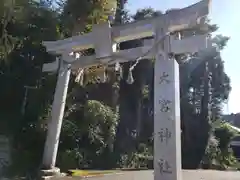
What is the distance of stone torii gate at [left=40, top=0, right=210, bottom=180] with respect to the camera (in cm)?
587

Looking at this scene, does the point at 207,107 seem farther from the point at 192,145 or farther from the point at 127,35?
the point at 127,35

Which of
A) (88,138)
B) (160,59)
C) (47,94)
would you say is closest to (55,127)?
(47,94)

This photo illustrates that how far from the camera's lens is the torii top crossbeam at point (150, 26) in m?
6.43

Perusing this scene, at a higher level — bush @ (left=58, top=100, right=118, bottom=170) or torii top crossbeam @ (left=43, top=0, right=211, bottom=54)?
torii top crossbeam @ (left=43, top=0, right=211, bottom=54)

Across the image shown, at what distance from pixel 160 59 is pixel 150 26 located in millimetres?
1013

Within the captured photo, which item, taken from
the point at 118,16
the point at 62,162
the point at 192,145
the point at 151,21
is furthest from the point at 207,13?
the point at 192,145

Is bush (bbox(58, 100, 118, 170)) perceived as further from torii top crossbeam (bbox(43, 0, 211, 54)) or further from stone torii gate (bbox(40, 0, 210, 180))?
torii top crossbeam (bbox(43, 0, 211, 54))

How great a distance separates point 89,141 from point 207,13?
793 cm

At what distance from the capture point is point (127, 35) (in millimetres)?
7578

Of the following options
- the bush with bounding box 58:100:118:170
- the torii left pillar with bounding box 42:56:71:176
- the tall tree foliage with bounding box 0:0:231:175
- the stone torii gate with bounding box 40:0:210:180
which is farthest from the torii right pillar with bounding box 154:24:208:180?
the bush with bounding box 58:100:118:170

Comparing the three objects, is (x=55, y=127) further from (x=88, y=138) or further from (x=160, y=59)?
(x=88, y=138)

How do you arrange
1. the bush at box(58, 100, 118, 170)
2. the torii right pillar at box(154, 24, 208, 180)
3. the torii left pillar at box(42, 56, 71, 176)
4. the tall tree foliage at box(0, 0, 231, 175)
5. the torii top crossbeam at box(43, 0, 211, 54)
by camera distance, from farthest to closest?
the bush at box(58, 100, 118, 170) → the tall tree foliage at box(0, 0, 231, 175) → the torii left pillar at box(42, 56, 71, 176) → the torii top crossbeam at box(43, 0, 211, 54) → the torii right pillar at box(154, 24, 208, 180)

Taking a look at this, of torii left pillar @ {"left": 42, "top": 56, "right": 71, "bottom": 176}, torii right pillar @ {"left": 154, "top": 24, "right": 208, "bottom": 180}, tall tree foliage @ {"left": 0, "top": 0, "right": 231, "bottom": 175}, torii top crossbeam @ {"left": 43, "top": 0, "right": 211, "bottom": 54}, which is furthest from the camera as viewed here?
tall tree foliage @ {"left": 0, "top": 0, "right": 231, "bottom": 175}

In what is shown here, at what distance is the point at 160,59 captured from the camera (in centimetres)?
641
